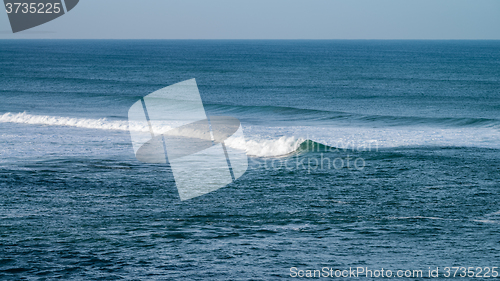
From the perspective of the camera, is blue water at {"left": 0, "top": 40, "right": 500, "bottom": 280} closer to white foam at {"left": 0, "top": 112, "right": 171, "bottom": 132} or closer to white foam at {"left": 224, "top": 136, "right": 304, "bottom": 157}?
→ white foam at {"left": 224, "top": 136, "right": 304, "bottom": 157}

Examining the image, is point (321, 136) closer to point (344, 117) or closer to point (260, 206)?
point (344, 117)

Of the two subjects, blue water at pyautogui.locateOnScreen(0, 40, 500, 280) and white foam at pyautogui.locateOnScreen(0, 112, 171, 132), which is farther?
white foam at pyautogui.locateOnScreen(0, 112, 171, 132)

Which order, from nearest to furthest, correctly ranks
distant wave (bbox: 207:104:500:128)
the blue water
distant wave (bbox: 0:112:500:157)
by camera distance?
1. the blue water
2. distant wave (bbox: 0:112:500:157)
3. distant wave (bbox: 207:104:500:128)

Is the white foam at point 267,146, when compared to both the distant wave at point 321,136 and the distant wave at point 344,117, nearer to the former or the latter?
the distant wave at point 321,136

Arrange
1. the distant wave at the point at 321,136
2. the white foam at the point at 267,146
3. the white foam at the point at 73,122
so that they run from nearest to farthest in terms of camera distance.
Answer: the white foam at the point at 267,146 < the distant wave at the point at 321,136 < the white foam at the point at 73,122

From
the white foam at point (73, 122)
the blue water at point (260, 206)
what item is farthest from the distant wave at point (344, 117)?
the white foam at point (73, 122)

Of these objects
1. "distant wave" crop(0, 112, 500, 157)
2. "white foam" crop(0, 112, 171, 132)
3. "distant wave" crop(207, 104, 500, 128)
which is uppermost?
"white foam" crop(0, 112, 171, 132)

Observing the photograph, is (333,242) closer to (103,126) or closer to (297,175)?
(297,175)

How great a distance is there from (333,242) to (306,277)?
1483mm

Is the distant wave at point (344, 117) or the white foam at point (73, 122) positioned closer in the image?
the white foam at point (73, 122)

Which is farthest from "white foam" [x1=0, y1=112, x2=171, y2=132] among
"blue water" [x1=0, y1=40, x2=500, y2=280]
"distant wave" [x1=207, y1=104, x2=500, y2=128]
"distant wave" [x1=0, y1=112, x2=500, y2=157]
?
"distant wave" [x1=207, y1=104, x2=500, y2=128]

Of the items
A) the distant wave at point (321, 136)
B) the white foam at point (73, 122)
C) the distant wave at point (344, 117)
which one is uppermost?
the white foam at point (73, 122)

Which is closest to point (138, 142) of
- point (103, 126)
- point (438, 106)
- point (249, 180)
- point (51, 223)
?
point (103, 126)

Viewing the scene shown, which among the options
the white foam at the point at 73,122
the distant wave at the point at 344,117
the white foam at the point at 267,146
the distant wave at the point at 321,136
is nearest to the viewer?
the white foam at the point at 267,146
